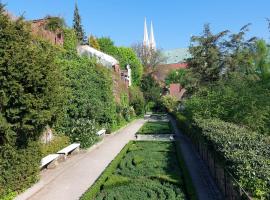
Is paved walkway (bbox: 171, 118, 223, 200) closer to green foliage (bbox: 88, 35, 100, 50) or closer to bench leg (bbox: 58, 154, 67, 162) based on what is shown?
bench leg (bbox: 58, 154, 67, 162)

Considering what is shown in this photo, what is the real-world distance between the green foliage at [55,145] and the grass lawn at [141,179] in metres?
3.30

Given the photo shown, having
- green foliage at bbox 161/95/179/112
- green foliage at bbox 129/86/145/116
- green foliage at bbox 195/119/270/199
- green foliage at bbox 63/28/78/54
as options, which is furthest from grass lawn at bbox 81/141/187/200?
green foliage at bbox 161/95/179/112

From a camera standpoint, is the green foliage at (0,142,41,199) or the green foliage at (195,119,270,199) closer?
the green foliage at (195,119,270,199)

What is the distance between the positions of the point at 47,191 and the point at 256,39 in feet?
85.0

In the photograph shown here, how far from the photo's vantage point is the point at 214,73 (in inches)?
1323

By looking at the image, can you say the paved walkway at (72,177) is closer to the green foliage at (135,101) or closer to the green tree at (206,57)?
the green tree at (206,57)

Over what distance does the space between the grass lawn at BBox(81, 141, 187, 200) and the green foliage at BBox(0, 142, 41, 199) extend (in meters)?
2.32

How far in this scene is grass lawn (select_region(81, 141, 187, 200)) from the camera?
11453 mm

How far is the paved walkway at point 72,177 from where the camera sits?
1216 centimetres

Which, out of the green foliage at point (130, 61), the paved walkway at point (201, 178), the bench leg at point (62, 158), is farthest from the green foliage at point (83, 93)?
the green foliage at point (130, 61)

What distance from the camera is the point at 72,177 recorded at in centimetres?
1468

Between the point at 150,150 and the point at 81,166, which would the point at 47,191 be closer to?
the point at 81,166

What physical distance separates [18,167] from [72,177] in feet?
11.3

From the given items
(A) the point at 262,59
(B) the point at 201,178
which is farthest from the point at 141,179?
(A) the point at 262,59
